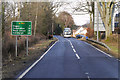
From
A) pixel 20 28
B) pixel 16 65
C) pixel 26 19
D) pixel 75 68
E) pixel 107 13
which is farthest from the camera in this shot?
pixel 26 19

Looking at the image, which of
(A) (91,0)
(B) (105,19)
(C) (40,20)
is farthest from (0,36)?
(C) (40,20)

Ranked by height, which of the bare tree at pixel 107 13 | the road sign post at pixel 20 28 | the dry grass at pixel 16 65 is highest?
the bare tree at pixel 107 13

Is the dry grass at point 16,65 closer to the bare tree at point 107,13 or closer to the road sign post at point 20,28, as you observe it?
the road sign post at point 20,28

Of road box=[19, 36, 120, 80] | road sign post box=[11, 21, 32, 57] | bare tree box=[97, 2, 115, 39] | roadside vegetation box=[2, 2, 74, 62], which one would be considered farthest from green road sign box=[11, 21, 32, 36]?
bare tree box=[97, 2, 115, 39]

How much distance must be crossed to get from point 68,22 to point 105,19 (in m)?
75.0

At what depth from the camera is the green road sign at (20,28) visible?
705 inches

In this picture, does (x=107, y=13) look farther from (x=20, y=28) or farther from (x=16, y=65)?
(x=16, y=65)

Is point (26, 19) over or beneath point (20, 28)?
over

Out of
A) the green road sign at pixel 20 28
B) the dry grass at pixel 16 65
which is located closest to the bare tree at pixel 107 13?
the green road sign at pixel 20 28

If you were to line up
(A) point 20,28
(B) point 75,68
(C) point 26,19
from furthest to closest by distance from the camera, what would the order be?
(C) point 26,19
(A) point 20,28
(B) point 75,68

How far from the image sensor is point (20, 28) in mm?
18062

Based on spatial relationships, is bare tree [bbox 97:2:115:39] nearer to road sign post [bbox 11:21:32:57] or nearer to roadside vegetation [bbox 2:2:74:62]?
roadside vegetation [bbox 2:2:74:62]

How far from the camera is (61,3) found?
5103cm

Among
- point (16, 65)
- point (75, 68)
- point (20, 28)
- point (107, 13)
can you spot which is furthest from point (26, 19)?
point (75, 68)
